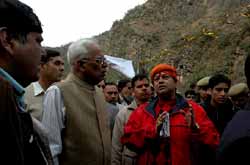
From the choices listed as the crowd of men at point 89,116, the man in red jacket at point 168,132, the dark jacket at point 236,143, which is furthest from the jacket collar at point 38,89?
the dark jacket at point 236,143

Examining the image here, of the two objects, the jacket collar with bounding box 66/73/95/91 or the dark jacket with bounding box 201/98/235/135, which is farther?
the dark jacket with bounding box 201/98/235/135

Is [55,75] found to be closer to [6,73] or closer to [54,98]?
[54,98]

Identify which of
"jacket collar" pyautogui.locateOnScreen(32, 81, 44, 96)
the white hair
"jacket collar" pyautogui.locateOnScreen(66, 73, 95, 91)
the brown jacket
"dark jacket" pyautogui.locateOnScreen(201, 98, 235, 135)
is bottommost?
"dark jacket" pyautogui.locateOnScreen(201, 98, 235, 135)

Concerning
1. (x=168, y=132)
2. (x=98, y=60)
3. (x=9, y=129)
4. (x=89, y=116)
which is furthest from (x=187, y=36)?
(x=9, y=129)

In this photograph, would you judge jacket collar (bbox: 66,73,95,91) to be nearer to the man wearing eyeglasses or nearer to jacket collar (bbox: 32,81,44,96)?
jacket collar (bbox: 32,81,44,96)

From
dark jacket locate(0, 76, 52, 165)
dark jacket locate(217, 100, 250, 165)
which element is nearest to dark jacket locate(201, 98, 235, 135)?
dark jacket locate(217, 100, 250, 165)

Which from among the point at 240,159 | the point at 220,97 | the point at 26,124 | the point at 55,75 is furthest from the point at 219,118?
the point at 26,124

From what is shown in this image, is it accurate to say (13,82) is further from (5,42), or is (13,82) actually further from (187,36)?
(187,36)

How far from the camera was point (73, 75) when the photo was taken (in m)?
3.82

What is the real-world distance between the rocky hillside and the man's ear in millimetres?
13739

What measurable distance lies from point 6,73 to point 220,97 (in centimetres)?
396

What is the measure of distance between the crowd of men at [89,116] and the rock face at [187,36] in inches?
437

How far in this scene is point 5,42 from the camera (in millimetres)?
→ 1771

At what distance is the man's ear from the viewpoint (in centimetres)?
176
